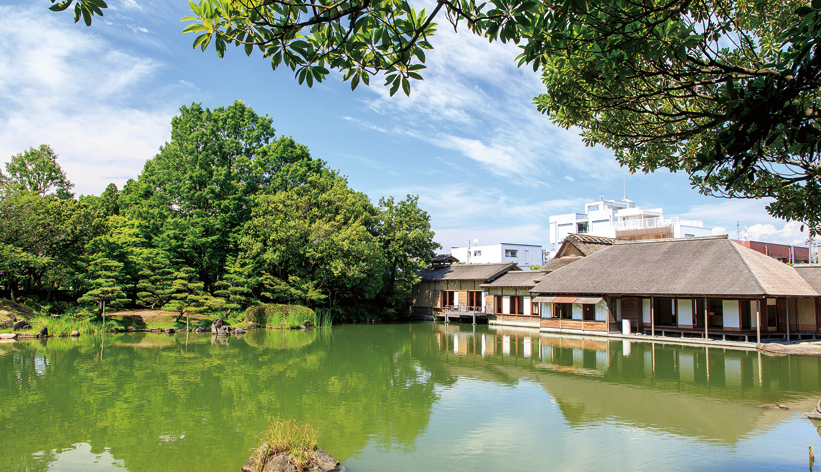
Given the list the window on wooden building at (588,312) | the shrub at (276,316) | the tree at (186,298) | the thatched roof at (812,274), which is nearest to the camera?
the thatched roof at (812,274)

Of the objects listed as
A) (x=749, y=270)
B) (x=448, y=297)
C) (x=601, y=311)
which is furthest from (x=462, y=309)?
(x=749, y=270)

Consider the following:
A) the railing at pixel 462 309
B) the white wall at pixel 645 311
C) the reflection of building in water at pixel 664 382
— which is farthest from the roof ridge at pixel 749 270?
the railing at pixel 462 309

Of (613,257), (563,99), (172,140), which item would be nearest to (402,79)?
(563,99)

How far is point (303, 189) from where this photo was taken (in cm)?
2908

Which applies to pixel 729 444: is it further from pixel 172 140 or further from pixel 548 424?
pixel 172 140

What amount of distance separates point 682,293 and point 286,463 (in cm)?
1759

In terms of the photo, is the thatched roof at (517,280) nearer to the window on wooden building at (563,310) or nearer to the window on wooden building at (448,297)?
the window on wooden building at (563,310)

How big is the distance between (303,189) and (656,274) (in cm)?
1919

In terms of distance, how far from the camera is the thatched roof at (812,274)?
1933 centimetres

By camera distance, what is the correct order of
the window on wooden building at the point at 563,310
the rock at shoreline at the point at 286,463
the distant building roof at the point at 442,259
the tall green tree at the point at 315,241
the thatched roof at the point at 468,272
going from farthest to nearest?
1. the distant building roof at the point at 442,259
2. the thatched roof at the point at 468,272
3. the tall green tree at the point at 315,241
4. the window on wooden building at the point at 563,310
5. the rock at shoreline at the point at 286,463

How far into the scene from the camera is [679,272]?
2041 centimetres

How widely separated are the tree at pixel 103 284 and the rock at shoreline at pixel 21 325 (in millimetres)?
2211

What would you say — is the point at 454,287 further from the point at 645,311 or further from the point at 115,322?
the point at 115,322

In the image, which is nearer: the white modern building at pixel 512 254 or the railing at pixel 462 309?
the railing at pixel 462 309
